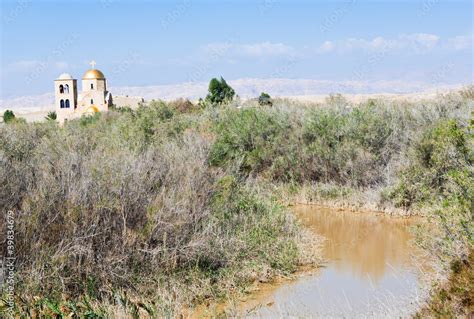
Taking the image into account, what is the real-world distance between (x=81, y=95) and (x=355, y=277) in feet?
210

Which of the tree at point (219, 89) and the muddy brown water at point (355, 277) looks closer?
the muddy brown water at point (355, 277)

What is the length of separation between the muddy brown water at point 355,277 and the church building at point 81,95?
52.7 meters

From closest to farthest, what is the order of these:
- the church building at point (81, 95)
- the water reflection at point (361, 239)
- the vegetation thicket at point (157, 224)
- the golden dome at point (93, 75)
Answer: the vegetation thicket at point (157, 224)
the water reflection at point (361, 239)
the church building at point (81, 95)
the golden dome at point (93, 75)

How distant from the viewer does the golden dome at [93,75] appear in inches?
2857

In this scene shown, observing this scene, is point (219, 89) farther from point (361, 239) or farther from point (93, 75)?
point (361, 239)

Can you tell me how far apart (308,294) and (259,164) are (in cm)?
1256

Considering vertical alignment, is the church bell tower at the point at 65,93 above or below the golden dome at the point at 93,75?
below

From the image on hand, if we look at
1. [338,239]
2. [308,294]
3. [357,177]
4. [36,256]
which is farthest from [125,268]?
[357,177]

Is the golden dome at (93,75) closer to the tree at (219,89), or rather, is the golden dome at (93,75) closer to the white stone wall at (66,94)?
the white stone wall at (66,94)

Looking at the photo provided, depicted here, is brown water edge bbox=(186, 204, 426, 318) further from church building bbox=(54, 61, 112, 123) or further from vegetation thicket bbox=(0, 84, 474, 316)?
church building bbox=(54, 61, 112, 123)

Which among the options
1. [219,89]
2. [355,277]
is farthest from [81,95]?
[355,277]

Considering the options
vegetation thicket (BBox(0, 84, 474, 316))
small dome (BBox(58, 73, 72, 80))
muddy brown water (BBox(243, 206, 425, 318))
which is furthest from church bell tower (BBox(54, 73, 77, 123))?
muddy brown water (BBox(243, 206, 425, 318))

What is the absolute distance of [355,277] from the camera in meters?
13.4

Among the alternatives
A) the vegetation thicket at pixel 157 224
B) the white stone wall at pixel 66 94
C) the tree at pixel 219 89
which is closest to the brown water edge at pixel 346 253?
the vegetation thicket at pixel 157 224
